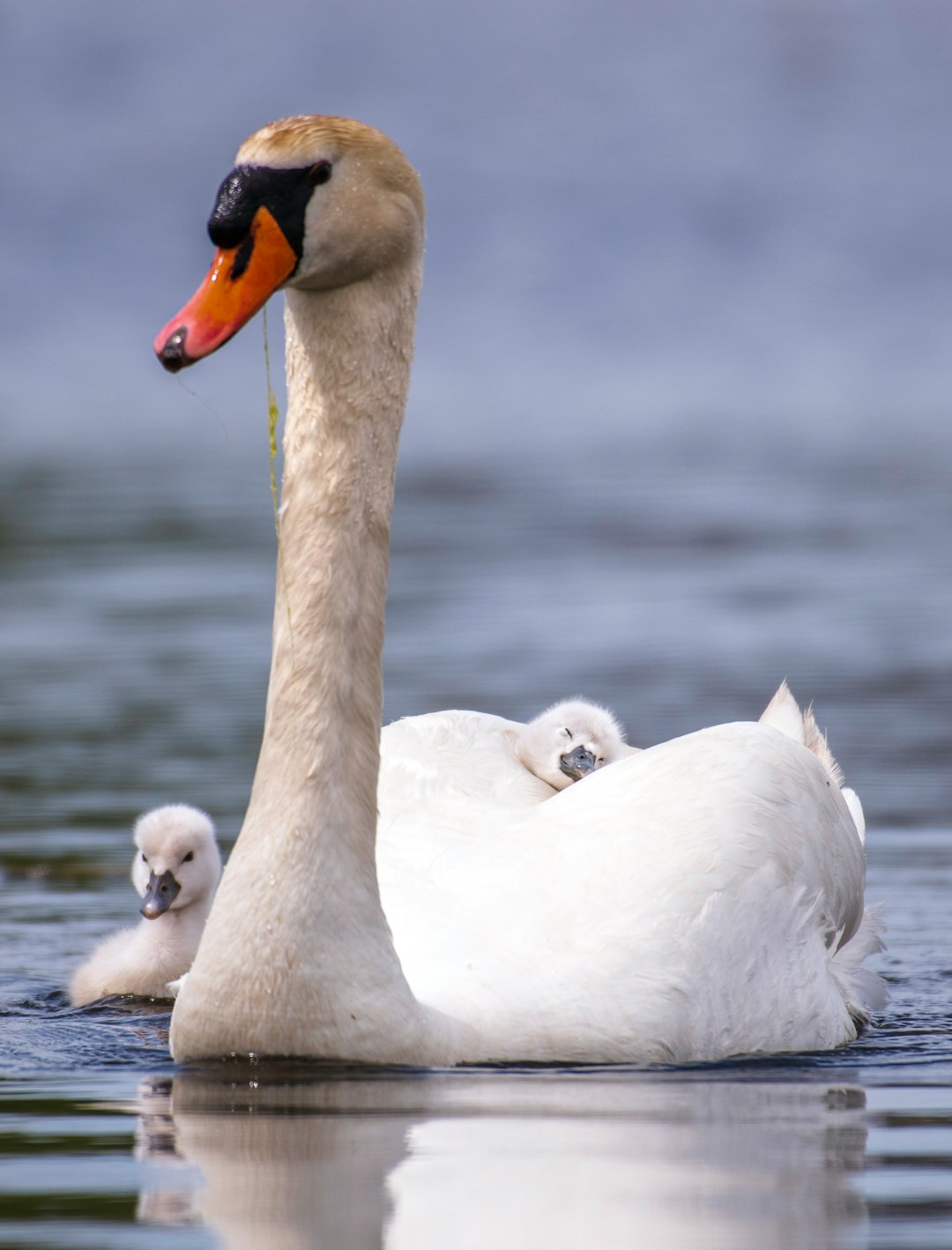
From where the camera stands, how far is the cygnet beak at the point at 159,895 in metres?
9.44

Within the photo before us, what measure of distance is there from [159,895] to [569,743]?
5.18 ft

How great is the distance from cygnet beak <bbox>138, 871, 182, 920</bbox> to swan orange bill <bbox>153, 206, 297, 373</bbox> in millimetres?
3398

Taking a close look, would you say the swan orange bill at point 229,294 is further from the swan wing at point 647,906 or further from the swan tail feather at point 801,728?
the swan tail feather at point 801,728

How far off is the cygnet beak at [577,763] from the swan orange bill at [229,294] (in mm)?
3029

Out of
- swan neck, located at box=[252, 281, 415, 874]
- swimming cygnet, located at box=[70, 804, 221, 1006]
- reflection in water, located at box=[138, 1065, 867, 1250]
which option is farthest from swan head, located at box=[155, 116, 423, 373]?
swimming cygnet, located at box=[70, 804, 221, 1006]

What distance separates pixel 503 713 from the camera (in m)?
14.3

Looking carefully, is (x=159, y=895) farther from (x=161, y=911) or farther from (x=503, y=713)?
(x=503, y=713)

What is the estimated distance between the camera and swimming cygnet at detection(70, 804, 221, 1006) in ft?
30.3

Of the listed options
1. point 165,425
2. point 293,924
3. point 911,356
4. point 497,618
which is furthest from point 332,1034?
point 911,356

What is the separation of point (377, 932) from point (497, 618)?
11935 millimetres

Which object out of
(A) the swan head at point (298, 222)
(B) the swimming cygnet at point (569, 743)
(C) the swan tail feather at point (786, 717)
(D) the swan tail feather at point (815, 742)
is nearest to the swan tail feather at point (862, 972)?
(D) the swan tail feather at point (815, 742)

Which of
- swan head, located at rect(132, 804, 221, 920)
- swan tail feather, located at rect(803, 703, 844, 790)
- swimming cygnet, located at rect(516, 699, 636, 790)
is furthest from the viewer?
swan head, located at rect(132, 804, 221, 920)

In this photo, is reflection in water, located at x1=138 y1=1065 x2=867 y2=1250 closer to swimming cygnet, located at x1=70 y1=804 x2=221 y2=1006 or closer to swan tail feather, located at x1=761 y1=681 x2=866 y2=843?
swimming cygnet, located at x1=70 y1=804 x2=221 y2=1006

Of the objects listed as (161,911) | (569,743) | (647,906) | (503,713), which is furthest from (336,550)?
(503,713)
